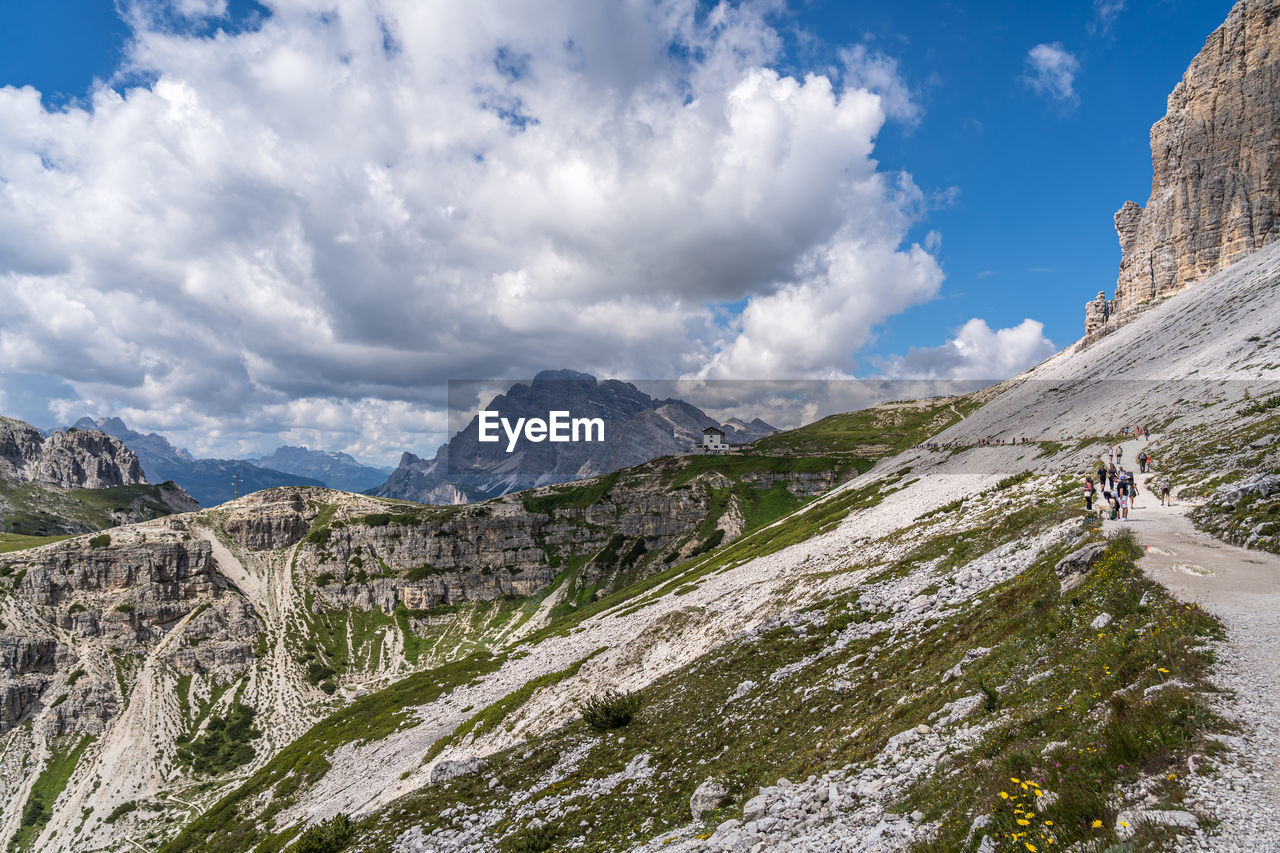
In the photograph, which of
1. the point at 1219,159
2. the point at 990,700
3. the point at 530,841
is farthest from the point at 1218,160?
the point at 530,841

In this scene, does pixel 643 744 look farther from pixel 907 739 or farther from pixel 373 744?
pixel 373 744

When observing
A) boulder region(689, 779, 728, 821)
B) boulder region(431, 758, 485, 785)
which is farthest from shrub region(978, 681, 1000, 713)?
boulder region(431, 758, 485, 785)

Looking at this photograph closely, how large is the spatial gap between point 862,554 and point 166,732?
556 ft

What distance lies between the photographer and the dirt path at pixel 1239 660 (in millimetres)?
7977

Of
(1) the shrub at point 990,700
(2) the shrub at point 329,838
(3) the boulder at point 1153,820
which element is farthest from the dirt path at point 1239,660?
(2) the shrub at point 329,838

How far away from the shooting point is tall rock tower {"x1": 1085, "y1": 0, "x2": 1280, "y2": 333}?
141 m

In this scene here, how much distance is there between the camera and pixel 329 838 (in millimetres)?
31688

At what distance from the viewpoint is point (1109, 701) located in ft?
36.9

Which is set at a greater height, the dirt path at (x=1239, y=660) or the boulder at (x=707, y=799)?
the dirt path at (x=1239, y=660)

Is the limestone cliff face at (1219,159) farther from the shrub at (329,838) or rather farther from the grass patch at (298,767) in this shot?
the shrub at (329,838)

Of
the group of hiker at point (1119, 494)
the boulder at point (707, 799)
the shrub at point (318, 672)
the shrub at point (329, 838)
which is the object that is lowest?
the shrub at point (318, 672)

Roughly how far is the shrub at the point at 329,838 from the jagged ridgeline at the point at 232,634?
143 feet

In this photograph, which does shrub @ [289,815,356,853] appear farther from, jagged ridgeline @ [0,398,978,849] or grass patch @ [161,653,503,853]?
jagged ridgeline @ [0,398,978,849]

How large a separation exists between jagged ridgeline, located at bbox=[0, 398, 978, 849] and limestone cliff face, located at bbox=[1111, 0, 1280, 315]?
88318mm
